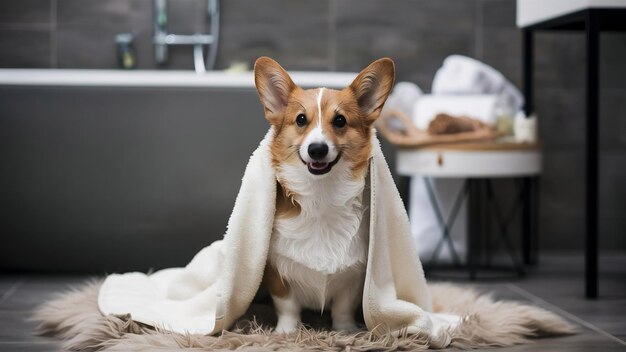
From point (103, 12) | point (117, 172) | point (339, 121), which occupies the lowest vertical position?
point (117, 172)

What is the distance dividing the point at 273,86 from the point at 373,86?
24 cm

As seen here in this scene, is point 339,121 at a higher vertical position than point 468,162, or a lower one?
higher

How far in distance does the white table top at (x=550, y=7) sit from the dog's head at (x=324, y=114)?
1.00 m

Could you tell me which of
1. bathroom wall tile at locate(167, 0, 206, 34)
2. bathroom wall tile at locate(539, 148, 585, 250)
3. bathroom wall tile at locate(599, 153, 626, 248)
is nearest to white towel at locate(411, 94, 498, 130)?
Result: bathroom wall tile at locate(539, 148, 585, 250)

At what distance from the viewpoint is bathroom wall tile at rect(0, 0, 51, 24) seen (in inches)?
153

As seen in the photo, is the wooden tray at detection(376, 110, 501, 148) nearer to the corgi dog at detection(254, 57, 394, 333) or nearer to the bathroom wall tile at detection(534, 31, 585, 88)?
the bathroom wall tile at detection(534, 31, 585, 88)

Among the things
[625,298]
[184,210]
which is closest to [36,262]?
[184,210]

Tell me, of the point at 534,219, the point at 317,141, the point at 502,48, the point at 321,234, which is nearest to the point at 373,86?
the point at 317,141

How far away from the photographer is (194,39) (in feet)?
13.0

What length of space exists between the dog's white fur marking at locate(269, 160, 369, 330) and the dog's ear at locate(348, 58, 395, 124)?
0.51 feet

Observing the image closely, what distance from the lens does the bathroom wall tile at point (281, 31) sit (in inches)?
156

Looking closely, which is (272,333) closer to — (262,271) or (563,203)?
(262,271)

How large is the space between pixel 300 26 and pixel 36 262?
1.61 meters

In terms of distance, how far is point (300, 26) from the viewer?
397 cm
